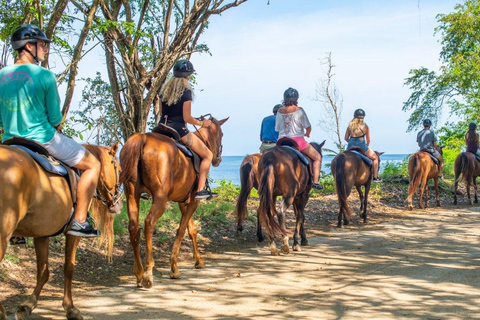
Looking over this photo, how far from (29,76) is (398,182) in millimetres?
17696

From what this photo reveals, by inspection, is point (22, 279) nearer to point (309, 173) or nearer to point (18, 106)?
point (18, 106)

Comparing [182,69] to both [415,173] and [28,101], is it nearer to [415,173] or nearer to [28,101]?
[28,101]

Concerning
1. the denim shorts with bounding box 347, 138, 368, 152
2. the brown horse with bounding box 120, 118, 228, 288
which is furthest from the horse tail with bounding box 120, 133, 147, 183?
the denim shorts with bounding box 347, 138, 368, 152

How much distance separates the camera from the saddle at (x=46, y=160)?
498cm

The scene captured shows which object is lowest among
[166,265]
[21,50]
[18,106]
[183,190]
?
[166,265]

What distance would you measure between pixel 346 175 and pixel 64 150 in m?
9.21

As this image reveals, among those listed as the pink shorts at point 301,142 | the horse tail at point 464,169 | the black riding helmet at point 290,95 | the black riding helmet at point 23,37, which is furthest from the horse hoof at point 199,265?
the horse tail at point 464,169

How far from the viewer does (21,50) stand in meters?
5.12

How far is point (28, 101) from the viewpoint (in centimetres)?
503

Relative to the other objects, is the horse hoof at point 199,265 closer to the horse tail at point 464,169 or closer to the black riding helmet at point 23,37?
the black riding helmet at point 23,37

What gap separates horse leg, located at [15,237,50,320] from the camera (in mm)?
5562

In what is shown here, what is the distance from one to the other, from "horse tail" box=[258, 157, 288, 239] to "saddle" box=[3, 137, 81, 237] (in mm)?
4587

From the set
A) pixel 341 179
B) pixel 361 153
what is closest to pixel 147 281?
pixel 341 179

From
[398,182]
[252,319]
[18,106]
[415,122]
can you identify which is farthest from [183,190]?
[415,122]
